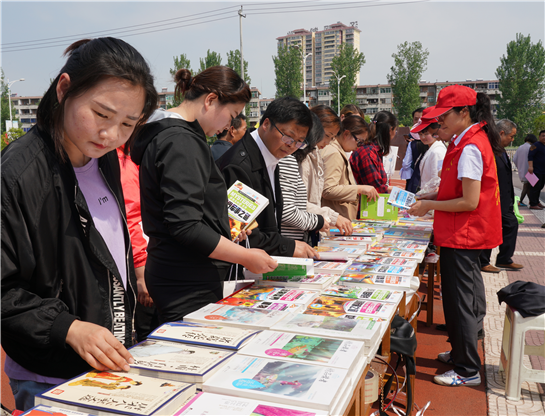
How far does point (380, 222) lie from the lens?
3.94m

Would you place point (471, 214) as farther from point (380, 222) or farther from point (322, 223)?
point (380, 222)

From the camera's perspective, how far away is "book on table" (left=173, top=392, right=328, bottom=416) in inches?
36.9

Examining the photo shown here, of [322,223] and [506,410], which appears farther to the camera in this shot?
[322,223]

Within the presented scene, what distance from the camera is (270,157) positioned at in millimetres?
2301

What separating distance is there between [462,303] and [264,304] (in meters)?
1.69

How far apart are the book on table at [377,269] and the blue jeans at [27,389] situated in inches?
56.3

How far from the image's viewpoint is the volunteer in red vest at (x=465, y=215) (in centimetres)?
264

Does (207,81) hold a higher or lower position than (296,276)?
higher

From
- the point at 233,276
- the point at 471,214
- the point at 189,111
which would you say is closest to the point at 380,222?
the point at 471,214

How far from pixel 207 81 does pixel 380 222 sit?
254 cm

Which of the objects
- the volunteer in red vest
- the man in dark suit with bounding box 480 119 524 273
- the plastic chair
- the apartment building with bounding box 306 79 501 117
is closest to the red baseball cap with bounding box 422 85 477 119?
the volunteer in red vest

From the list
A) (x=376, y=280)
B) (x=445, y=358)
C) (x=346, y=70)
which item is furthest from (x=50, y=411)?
(x=346, y=70)

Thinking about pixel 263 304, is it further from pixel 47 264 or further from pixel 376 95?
pixel 376 95

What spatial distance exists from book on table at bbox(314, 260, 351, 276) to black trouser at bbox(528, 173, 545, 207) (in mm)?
10100
